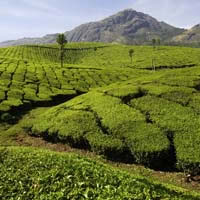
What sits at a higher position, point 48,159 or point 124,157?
point 48,159

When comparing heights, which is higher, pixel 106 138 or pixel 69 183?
pixel 69 183

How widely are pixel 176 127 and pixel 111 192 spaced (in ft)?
37.3

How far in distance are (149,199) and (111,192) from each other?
1717 millimetres

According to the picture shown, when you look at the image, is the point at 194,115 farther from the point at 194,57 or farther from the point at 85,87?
the point at 194,57

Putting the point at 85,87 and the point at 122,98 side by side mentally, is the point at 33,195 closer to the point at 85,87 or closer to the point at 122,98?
the point at 122,98

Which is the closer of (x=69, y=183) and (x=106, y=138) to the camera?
(x=69, y=183)

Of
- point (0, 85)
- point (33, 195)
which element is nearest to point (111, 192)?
point (33, 195)

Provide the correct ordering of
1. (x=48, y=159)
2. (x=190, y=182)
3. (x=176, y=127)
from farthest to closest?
(x=176, y=127) → (x=190, y=182) → (x=48, y=159)

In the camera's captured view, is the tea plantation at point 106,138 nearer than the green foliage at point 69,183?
No

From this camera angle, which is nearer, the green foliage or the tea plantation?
the green foliage

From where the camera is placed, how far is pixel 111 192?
11.6m

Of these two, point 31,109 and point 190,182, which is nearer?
point 190,182

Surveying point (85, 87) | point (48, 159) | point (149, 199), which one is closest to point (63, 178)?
point (48, 159)

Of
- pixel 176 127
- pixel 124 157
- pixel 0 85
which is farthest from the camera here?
pixel 0 85
